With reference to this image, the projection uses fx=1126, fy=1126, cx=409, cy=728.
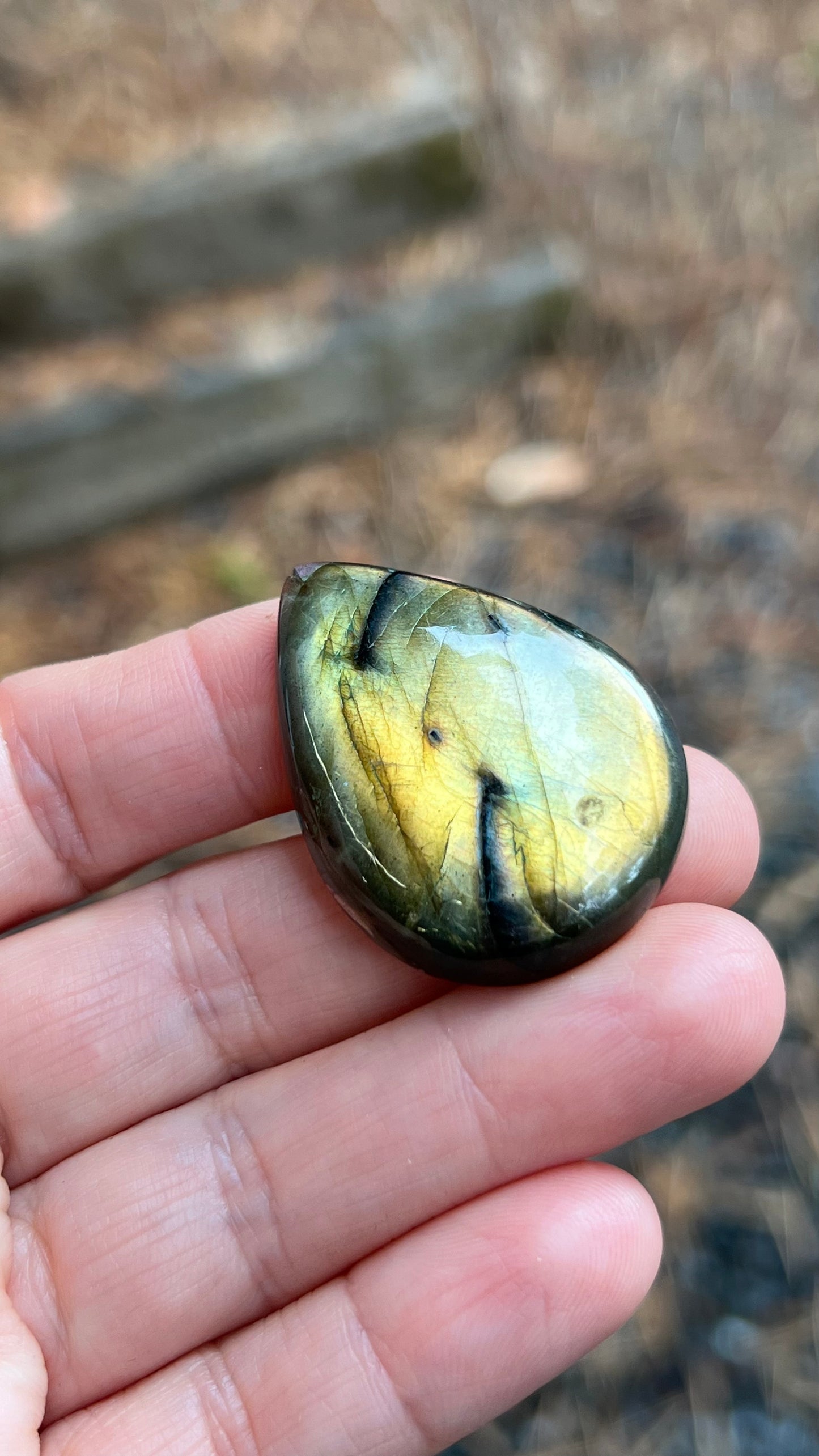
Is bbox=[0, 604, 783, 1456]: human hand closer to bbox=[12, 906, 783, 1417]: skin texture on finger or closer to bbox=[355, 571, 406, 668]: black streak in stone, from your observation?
bbox=[12, 906, 783, 1417]: skin texture on finger

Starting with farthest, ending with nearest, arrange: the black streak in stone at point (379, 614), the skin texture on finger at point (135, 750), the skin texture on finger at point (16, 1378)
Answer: the skin texture on finger at point (135, 750) < the black streak in stone at point (379, 614) < the skin texture on finger at point (16, 1378)

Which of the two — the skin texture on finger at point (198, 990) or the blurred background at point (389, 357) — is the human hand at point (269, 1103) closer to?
the skin texture on finger at point (198, 990)

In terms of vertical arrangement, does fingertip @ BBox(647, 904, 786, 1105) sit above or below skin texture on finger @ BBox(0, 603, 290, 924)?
below

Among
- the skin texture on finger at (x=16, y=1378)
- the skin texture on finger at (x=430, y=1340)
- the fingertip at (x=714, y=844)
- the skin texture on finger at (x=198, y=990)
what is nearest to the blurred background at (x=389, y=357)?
the fingertip at (x=714, y=844)

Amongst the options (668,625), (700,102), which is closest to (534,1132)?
(668,625)

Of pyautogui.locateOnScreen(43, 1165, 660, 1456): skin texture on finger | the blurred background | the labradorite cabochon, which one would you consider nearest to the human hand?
pyautogui.locateOnScreen(43, 1165, 660, 1456): skin texture on finger

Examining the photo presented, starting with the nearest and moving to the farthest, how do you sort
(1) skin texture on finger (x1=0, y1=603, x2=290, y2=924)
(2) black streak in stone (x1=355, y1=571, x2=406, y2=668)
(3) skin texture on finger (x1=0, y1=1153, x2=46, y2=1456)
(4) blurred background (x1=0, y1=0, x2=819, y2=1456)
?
(3) skin texture on finger (x1=0, y1=1153, x2=46, y2=1456), (2) black streak in stone (x1=355, y1=571, x2=406, y2=668), (1) skin texture on finger (x1=0, y1=603, x2=290, y2=924), (4) blurred background (x1=0, y1=0, x2=819, y2=1456)

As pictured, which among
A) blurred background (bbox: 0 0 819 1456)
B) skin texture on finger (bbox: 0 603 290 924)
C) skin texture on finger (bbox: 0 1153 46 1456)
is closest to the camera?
skin texture on finger (bbox: 0 1153 46 1456)
